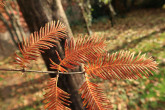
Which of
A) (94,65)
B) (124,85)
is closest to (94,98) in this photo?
(94,65)

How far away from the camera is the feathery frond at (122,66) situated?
34 centimetres

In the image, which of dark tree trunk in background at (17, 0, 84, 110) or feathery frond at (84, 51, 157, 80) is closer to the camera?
feathery frond at (84, 51, 157, 80)

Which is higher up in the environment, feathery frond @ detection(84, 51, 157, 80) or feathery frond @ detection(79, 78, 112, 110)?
feathery frond @ detection(84, 51, 157, 80)

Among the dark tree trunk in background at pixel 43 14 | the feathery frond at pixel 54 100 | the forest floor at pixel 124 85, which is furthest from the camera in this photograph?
the forest floor at pixel 124 85

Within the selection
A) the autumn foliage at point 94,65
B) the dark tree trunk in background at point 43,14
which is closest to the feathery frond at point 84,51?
the autumn foliage at point 94,65

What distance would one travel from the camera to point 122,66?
36 centimetres

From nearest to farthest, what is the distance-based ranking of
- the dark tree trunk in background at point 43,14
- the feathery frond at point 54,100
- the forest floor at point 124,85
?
1. the feathery frond at point 54,100
2. the dark tree trunk in background at point 43,14
3. the forest floor at point 124,85

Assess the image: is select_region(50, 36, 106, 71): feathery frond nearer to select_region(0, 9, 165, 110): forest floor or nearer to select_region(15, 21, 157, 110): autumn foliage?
select_region(15, 21, 157, 110): autumn foliage

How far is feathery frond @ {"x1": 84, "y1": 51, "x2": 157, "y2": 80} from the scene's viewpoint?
0.34m

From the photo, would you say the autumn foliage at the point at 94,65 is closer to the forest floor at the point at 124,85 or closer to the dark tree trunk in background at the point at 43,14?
the dark tree trunk in background at the point at 43,14

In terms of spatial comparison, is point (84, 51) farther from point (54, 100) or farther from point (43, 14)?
point (43, 14)

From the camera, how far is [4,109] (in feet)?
10.8

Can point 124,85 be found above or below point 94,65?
below

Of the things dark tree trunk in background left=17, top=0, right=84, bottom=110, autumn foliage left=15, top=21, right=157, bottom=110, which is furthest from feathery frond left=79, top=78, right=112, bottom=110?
dark tree trunk in background left=17, top=0, right=84, bottom=110
